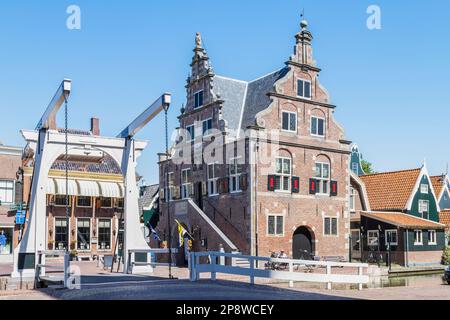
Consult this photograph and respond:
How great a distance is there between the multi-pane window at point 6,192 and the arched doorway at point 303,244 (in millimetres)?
17940

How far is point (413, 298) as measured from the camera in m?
13.2

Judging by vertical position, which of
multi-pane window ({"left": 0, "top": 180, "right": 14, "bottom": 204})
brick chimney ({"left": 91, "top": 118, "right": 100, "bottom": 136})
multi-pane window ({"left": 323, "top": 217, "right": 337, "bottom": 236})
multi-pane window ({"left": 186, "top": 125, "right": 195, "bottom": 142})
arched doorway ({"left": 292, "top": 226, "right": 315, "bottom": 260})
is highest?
brick chimney ({"left": 91, "top": 118, "right": 100, "bottom": 136})

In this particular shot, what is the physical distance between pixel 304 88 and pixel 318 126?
2.34 meters

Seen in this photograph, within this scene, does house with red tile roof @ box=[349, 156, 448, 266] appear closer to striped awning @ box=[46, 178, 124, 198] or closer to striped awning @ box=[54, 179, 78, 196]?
Answer: striped awning @ box=[46, 178, 124, 198]

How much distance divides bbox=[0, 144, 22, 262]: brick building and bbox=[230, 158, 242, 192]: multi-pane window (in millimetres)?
13080

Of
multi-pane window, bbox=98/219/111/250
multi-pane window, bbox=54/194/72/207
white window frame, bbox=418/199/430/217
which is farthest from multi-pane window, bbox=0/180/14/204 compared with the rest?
white window frame, bbox=418/199/430/217

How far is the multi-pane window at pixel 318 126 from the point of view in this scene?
→ 31.5 metres

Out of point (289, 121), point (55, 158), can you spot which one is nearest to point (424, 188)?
point (289, 121)

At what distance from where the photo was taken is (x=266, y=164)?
2920 cm

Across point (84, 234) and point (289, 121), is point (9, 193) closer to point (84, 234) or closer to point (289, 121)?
point (84, 234)

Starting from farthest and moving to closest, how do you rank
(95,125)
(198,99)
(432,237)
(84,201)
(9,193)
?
(95,125) → (432,237) → (84,201) → (9,193) → (198,99)

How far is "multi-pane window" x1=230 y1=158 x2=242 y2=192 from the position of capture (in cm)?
2969
